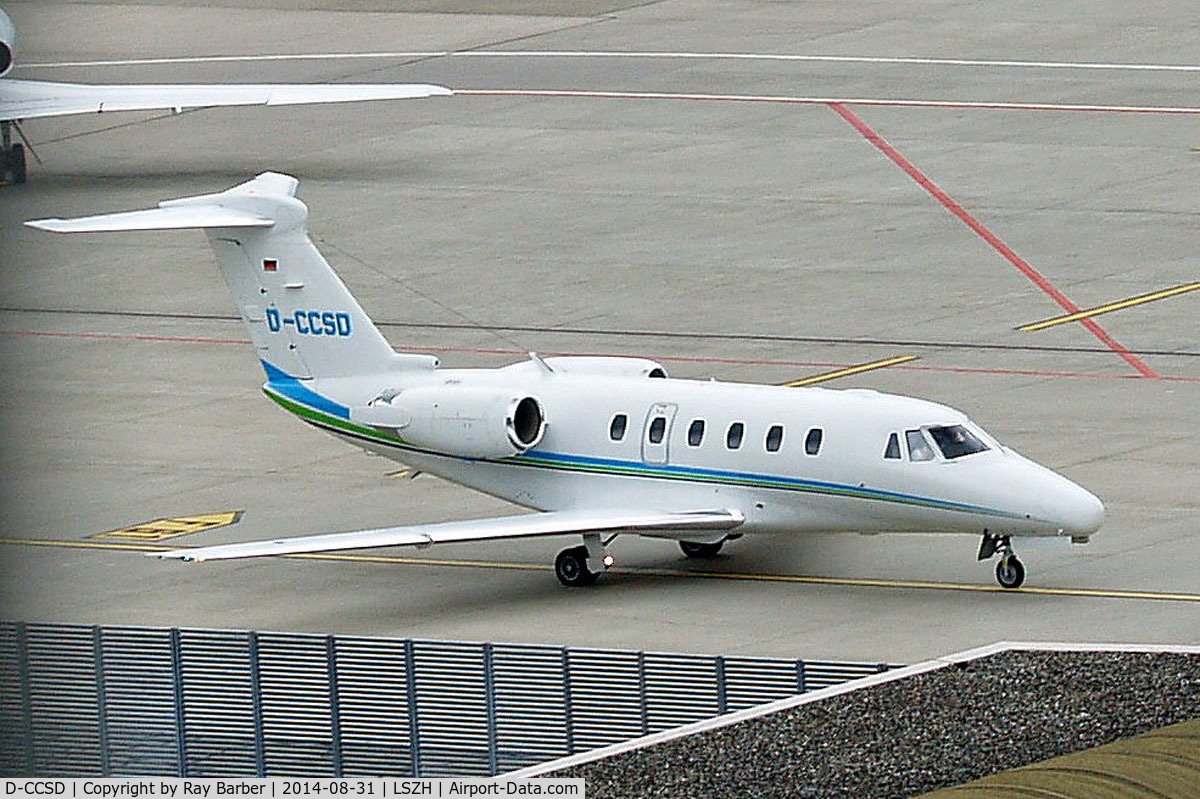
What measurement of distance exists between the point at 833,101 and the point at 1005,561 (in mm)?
36920

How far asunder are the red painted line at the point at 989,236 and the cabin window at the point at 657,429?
12.9 meters

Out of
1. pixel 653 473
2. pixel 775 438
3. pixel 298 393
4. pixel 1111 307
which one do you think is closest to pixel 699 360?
pixel 1111 307

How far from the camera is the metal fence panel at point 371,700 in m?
20.3

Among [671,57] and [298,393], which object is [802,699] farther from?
[671,57]

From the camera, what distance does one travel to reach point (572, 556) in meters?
28.4

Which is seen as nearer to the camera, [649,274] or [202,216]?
[202,216]

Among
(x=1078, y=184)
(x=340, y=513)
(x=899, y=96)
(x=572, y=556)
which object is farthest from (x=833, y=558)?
(x=899, y=96)

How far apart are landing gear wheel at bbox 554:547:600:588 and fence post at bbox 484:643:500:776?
8055 mm

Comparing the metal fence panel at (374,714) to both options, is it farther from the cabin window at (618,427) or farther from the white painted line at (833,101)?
the white painted line at (833,101)

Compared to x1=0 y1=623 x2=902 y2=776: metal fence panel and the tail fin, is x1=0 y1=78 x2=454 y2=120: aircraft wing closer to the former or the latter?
the tail fin

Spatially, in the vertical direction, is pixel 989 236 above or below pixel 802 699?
above

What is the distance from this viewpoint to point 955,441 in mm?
26781
